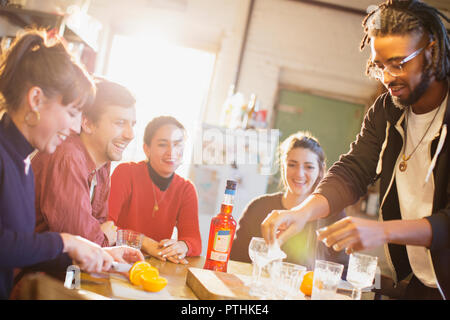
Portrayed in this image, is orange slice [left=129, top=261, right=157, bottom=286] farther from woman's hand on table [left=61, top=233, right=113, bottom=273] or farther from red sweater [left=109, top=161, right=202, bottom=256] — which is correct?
red sweater [left=109, top=161, right=202, bottom=256]

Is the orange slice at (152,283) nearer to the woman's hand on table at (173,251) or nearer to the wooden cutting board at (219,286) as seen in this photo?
the wooden cutting board at (219,286)

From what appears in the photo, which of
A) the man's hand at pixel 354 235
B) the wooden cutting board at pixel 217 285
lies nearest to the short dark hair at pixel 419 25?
the man's hand at pixel 354 235

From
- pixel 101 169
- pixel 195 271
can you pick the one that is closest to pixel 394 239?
pixel 195 271

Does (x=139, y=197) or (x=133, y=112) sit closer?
(x=133, y=112)

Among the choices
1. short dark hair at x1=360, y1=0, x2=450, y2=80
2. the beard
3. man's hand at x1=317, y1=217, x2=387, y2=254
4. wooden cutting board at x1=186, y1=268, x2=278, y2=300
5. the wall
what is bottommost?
wooden cutting board at x1=186, y1=268, x2=278, y2=300

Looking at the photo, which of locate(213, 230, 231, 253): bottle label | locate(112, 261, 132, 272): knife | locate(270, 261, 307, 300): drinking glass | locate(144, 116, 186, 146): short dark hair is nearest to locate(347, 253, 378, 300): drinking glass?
locate(270, 261, 307, 300): drinking glass

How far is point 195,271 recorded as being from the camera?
1.20 m

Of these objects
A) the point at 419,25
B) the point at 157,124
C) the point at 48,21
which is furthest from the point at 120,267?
the point at 48,21

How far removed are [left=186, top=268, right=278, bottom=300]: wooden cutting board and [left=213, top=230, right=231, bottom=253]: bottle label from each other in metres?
0.09

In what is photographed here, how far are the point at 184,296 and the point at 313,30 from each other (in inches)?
149

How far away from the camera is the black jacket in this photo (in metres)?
1.24

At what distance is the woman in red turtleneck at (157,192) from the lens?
7.00 feet

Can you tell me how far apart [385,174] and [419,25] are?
0.50m

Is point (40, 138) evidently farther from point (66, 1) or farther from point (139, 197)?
point (66, 1)
